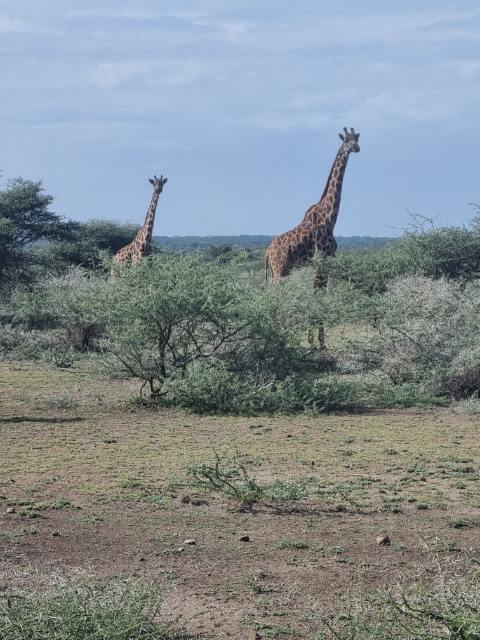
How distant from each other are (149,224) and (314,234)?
3925 mm

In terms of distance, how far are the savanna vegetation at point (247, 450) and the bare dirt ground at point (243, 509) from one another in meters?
0.02

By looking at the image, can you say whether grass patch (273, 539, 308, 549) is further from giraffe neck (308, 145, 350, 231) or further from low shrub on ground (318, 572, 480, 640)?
giraffe neck (308, 145, 350, 231)

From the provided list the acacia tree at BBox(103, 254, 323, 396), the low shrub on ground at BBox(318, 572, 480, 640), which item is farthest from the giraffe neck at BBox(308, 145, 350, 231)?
the low shrub on ground at BBox(318, 572, 480, 640)

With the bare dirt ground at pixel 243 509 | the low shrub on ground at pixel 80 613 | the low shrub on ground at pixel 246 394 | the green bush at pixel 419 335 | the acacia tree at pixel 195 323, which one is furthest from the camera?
the green bush at pixel 419 335

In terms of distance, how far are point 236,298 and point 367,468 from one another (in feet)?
13.1

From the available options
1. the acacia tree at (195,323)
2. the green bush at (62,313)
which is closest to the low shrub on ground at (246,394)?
the acacia tree at (195,323)

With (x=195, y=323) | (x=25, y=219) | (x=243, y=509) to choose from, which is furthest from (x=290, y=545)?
(x=25, y=219)

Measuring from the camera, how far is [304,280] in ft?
46.8

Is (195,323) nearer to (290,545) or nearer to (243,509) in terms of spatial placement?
(243,509)

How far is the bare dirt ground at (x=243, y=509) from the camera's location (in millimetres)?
5259

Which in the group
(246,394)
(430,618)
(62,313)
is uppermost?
(62,313)

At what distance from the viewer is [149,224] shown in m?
20.7

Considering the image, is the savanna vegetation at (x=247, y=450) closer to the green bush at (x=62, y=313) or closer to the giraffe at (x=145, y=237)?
the green bush at (x=62, y=313)

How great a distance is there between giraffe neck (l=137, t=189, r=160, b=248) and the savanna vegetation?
3261mm
